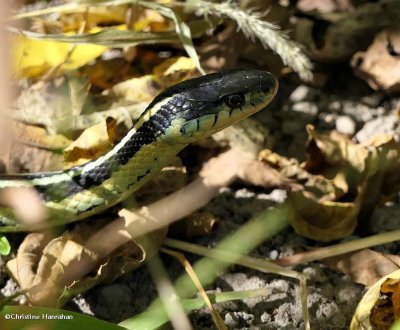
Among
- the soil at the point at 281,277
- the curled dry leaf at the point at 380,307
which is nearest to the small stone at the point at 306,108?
the soil at the point at 281,277

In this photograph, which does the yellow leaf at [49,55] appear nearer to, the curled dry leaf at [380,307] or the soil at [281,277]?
the soil at [281,277]

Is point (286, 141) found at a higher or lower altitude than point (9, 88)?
lower

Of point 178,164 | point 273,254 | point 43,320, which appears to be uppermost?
point 43,320

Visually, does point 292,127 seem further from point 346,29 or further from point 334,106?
Result: point 346,29

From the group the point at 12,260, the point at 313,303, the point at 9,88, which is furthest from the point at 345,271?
the point at 9,88

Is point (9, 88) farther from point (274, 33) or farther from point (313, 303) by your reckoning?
point (274, 33)

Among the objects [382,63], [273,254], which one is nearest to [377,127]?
[382,63]

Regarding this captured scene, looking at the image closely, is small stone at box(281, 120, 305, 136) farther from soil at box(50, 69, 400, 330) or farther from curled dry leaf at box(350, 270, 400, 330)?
curled dry leaf at box(350, 270, 400, 330)
